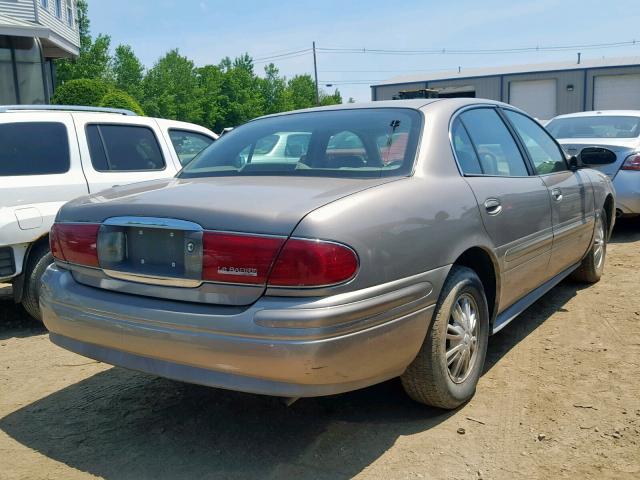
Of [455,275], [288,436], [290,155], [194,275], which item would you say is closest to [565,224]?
[455,275]

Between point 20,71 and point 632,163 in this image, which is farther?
point 20,71

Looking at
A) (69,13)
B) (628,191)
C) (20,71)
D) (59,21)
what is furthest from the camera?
(69,13)

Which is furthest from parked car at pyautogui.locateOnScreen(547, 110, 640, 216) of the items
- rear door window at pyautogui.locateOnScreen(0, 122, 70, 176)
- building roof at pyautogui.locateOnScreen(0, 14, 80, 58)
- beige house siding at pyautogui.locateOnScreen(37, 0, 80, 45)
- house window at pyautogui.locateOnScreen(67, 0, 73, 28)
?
house window at pyautogui.locateOnScreen(67, 0, 73, 28)

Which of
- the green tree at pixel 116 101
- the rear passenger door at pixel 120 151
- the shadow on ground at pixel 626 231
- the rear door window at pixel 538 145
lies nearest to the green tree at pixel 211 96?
the green tree at pixel 116 101

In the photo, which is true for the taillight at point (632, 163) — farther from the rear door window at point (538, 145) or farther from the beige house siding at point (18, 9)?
the beige house siding at point (18, 9)

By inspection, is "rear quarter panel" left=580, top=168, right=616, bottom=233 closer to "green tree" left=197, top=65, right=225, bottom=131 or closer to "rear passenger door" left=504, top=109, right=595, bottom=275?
"rear passenger door" left=504, top=109, right=595, bottom=275

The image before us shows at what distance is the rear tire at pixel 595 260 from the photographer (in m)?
5.55

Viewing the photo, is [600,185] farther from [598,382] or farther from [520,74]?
[520,74]

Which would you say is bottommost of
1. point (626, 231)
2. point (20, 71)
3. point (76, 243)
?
point (626, 231)

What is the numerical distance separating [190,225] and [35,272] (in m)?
2.64

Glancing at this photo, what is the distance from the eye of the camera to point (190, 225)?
264 cm

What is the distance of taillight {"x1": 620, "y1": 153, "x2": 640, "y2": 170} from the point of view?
772cm

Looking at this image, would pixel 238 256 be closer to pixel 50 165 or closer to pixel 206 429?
pixel 206 429

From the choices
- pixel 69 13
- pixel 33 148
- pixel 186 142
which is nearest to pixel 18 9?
pixel 69 13
